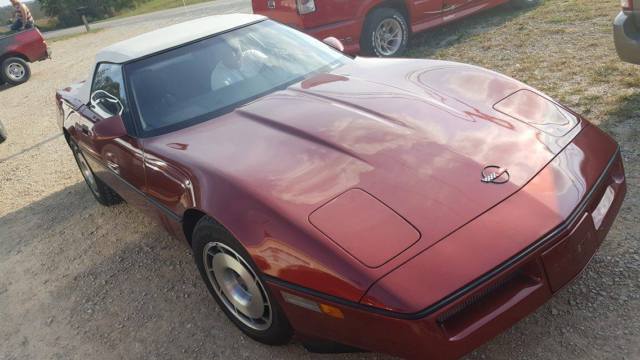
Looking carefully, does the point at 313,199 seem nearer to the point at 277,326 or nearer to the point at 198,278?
the point at 277,326

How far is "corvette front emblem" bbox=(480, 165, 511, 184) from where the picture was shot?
2.06 metres

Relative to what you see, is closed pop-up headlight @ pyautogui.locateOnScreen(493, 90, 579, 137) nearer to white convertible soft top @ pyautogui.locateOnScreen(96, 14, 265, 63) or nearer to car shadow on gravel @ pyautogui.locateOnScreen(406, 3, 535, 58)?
white convertible soft top @ pyautogui.locateOnScreen(96, 14, 265, 63)

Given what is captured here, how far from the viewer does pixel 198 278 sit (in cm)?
317

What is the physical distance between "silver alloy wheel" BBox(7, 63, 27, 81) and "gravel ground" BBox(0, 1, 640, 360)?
791 cm

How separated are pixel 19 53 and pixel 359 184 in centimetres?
1222

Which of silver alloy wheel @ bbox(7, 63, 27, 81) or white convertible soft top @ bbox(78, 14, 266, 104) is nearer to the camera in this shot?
white convertible soft top @ bbox(78, 14, 266, 104)

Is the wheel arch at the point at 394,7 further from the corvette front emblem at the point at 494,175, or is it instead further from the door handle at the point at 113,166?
the corvette front emblem at the point at 494,175

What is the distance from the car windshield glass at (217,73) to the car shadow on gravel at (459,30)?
136 inches

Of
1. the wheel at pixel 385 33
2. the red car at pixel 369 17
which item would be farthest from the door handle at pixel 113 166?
the wheel at pixel 385 33

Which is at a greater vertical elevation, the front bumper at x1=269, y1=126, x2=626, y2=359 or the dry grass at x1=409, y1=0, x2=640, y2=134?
the front bumper at x1=269, y1=126, x2=626, y2=359

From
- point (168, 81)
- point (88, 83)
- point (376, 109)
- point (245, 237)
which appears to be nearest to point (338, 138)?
point (376, 109)

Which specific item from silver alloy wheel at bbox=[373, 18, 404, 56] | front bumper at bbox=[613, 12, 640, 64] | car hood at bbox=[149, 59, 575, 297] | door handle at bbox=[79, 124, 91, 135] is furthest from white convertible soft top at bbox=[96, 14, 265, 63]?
silver alloy wheel at bbox=[373, 18, 404, 56]

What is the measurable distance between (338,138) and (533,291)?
1.08 m

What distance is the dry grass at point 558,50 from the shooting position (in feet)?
13.8
